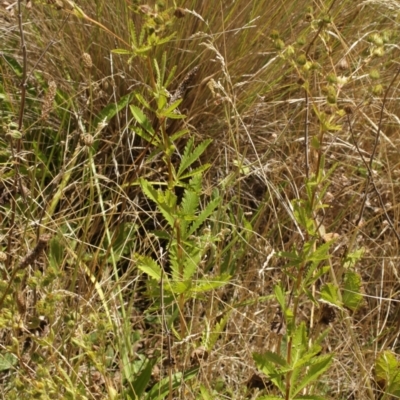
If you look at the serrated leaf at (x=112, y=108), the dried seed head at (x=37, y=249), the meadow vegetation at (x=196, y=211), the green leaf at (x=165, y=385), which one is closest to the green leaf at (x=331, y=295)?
the meadow vegetation at (x=196, y=211)

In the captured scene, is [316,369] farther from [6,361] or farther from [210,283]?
[6,361]

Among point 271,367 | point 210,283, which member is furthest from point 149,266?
point 271,367

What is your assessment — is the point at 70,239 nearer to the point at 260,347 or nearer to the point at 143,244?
the point at 143,244

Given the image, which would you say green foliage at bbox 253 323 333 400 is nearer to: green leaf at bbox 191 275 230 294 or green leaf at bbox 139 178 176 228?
green leaf at bbox 191 275 230 294

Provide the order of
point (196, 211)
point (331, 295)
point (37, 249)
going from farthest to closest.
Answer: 1. point (196, 211)
2. point (331, 295)
3. point (37, 249)

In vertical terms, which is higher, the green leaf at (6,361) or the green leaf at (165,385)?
the green leaf at (165,385)

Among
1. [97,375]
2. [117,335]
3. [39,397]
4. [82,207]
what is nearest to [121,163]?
[82,207]

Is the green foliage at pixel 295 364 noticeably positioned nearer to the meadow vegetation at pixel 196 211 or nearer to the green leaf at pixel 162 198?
the meadow vegetation at pixel 196 211

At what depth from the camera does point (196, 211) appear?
5.37 ft

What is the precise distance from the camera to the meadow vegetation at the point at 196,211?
1156 mm

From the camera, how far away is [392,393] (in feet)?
3.89

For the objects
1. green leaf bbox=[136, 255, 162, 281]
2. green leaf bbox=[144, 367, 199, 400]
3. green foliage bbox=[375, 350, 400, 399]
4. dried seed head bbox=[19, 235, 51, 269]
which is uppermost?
dried seed head bbox=[19, 235, 51, 269]

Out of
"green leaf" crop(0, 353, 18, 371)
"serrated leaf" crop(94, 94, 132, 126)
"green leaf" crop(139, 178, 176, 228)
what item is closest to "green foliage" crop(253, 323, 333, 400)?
"green leaf" crop(139, 178, 176, 228)

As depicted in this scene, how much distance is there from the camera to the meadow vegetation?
3.79 feet
